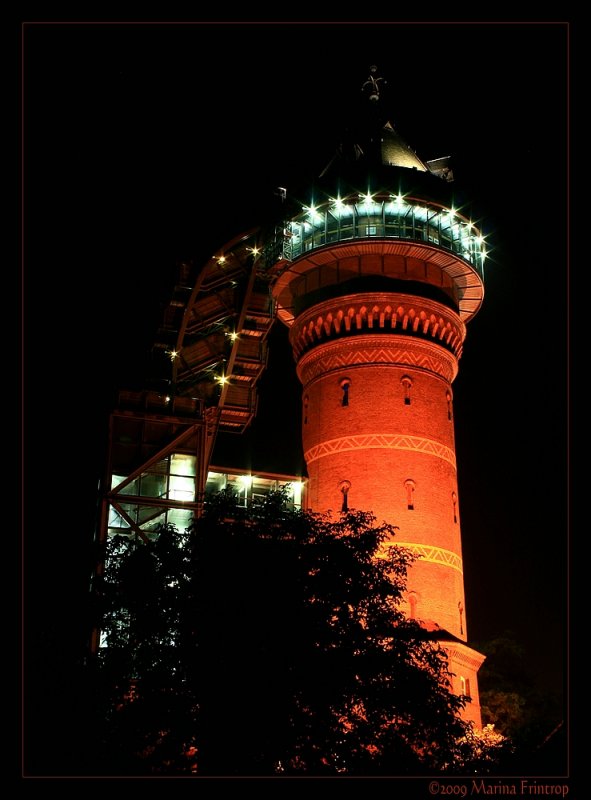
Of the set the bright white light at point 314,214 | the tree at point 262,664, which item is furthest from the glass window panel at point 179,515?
the tree at point 262,664

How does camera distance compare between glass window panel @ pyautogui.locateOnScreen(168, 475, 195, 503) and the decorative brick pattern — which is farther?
the decorative brick pattern

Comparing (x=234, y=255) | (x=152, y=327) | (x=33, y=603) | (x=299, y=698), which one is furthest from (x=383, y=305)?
(x=299, y=698)

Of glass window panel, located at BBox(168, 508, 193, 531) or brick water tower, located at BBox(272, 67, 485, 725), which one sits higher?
brick water tower, located at BBox(272, 67, 485, 725)

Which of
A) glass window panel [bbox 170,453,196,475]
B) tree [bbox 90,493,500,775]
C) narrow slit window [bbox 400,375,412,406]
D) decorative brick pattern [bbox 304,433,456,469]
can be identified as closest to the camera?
tree [bbox 90,493,500,775]

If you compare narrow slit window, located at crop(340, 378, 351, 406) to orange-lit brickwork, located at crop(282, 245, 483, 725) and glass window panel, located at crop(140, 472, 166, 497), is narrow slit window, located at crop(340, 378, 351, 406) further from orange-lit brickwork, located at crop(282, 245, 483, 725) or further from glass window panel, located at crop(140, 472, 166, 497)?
glass window panel, located at crop(140, 472, 166, 497)

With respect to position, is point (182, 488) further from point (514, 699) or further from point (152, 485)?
point (514, 699)

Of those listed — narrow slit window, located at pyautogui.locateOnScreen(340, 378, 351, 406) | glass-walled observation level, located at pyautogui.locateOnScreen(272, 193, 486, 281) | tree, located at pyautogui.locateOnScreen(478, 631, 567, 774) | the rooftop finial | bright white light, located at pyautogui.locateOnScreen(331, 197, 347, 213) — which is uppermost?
the rooftop finial

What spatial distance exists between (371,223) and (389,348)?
229 inches

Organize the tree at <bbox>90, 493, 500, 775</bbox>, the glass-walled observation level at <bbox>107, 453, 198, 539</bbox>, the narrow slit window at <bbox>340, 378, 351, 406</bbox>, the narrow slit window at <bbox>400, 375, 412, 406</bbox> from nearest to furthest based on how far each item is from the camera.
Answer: the tree at <bbox>90, 493, 500, 775</bbox>
the glass-walled observation level at <bbox>107, 453, 198, 539</bbox>
the narrow slit window at <bbox>400, 375, 412, 406</bbox>
the narrow slit window at <bbox>340, 378, 351, 406</bbox>

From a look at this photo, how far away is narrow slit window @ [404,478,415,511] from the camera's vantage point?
46781mm

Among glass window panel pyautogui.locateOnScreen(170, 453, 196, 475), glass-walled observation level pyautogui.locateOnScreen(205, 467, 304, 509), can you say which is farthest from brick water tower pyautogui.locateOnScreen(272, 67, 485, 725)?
glass window panel pyautogui.locateOnScreen(170, 453, 196, 475)

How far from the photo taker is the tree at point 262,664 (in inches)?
1094

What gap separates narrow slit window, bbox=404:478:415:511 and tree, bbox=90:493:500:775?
14.7 metres

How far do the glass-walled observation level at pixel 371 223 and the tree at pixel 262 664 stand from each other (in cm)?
2189
